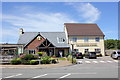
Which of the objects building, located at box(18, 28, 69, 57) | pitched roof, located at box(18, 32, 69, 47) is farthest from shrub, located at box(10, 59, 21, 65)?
pitched roof, located at box(18, 32, 69, 47)

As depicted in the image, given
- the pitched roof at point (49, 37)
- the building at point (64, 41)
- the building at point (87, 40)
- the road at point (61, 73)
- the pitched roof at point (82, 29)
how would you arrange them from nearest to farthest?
the road at point (61, 73), the building at point (64, 41), the pitched roof at point (49, 37), the building at point (87, 40), the pitched roof at point (82, 29)

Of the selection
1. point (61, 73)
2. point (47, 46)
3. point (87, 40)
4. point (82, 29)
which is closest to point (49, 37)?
point (47, 46)

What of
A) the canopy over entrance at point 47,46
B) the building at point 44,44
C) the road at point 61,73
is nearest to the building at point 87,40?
the building at point 44,44

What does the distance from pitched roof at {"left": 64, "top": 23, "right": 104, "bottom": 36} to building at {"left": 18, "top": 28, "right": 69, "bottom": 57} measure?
9.72 ft

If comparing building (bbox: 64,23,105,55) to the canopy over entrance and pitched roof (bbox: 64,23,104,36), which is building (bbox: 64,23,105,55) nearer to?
pitched roof (bbox: 64,23,104,36)

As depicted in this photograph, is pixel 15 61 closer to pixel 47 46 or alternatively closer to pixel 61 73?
pixel 61 73

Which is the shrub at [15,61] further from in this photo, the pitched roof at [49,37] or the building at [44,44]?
the pitched roof at [49,37]

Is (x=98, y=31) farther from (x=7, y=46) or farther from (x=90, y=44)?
(x=7, y=46)

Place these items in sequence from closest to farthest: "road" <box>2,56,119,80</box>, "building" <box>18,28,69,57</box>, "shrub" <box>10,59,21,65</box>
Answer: "road" <box>2,56,119,80</box> < "shrub" <box>10,59,21,65</box> < "building" <box>18,28,69,57</box>

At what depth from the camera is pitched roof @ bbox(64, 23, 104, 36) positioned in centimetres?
4941

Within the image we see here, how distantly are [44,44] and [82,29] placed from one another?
13.0 m

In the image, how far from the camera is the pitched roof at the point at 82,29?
162 feet

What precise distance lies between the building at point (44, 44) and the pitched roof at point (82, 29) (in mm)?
2962

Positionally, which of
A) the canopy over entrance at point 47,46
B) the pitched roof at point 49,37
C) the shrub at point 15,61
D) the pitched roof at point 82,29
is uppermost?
the pitched roof at point 82,29
